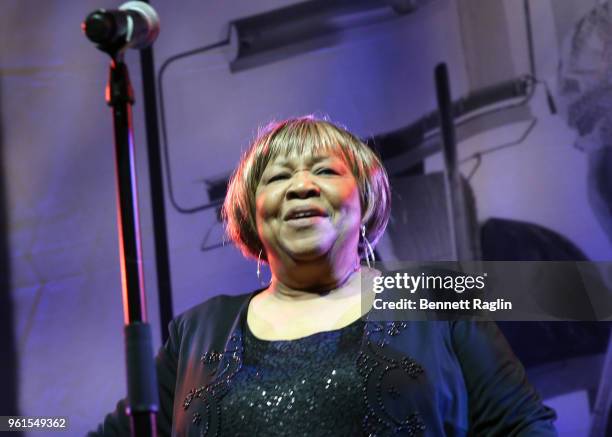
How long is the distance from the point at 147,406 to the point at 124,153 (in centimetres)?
32

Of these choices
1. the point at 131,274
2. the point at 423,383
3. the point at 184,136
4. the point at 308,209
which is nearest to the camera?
the point at 131,274

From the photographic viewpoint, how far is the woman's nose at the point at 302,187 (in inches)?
59.3

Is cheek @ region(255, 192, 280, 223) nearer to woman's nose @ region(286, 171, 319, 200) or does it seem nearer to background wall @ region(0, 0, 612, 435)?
woman's nose @ region(286, 171, 319, 200)

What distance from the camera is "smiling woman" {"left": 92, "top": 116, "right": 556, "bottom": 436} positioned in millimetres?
1386

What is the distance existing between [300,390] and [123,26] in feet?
1.90

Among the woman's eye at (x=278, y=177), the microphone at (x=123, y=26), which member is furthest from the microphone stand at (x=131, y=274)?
the woman's eye at (x=278, y=177)

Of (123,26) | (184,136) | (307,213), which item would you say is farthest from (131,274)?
(184,136)

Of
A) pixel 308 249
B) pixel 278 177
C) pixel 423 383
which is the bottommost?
pixel 423 383

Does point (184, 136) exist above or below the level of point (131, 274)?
above

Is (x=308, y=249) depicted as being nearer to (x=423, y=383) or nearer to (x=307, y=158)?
(x=307, y=158)

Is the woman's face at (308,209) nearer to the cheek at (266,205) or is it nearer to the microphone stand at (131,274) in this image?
the cheek at (266,205)

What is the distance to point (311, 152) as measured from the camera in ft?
5.13

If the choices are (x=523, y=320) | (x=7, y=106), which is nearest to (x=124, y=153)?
(x=523, y=320)

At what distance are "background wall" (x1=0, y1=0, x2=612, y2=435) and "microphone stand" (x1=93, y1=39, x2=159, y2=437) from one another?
109 cm
